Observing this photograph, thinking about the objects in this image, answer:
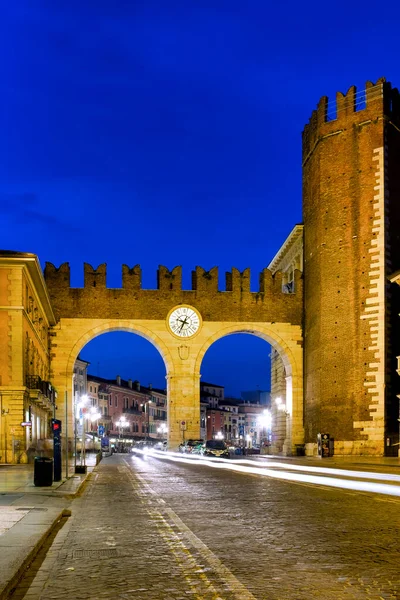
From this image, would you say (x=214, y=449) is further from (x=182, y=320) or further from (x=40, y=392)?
(x=40, y=392)

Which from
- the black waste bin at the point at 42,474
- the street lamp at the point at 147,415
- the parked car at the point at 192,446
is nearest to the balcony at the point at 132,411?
the street lamp at the point at 147,415

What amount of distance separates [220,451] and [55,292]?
1401cm

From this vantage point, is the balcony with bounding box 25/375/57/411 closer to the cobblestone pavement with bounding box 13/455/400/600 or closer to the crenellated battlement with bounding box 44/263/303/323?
the crenellated battlement with bounding box 44/263/303/323

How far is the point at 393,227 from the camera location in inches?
1636

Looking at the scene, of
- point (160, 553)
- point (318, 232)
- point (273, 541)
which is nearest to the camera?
point (160, 553)

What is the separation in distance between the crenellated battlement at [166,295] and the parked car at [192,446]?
777 centimetres

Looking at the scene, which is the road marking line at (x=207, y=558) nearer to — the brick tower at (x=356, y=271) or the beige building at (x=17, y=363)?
the beige building at (x=17, y=363)

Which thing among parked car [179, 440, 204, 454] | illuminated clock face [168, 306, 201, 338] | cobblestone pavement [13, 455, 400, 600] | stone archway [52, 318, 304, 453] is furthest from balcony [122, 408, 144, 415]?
cobblestone pavement [13, 455, 400, 600]

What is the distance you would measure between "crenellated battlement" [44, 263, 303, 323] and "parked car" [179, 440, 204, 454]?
7768 mm

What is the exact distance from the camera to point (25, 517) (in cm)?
1098

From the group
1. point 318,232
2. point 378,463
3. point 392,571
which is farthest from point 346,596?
point 318,232

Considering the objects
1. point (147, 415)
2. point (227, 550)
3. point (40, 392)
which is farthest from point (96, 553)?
point (147, 415)

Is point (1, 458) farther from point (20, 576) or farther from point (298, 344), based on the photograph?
point (20, 576)

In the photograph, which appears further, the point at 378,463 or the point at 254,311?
the point at 254,311
